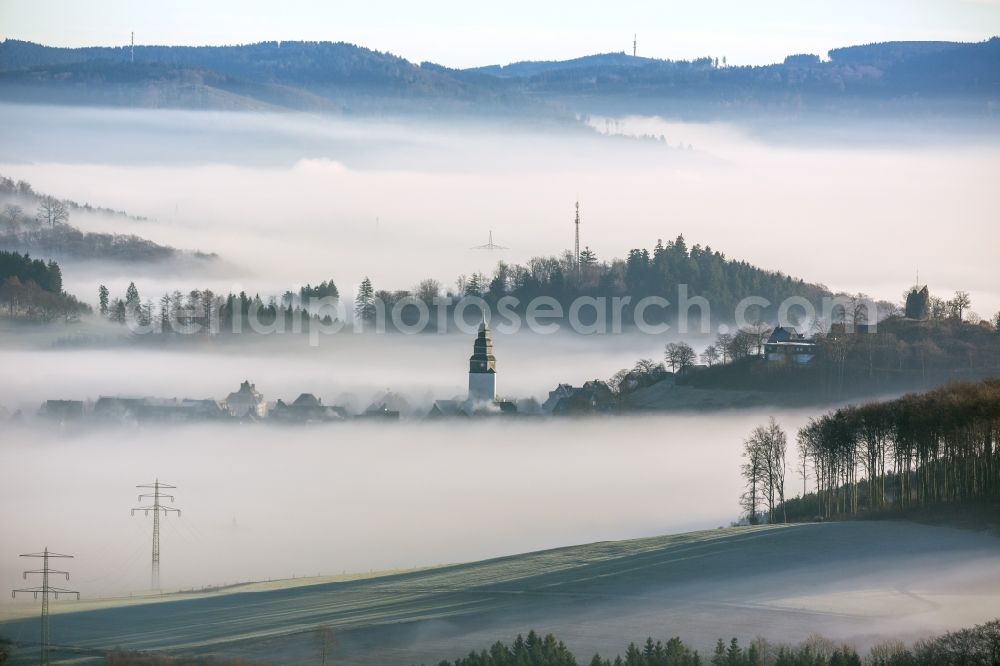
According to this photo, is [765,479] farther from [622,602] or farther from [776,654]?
[776,654]

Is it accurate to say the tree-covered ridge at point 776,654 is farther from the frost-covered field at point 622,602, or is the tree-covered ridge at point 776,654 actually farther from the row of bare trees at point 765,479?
the row of bare trees at point 765,479

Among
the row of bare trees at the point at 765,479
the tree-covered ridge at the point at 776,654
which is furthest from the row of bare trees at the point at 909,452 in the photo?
the tree-covered ridge at the point at 776,654

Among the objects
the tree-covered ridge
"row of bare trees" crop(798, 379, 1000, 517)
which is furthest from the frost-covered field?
"row of bare trees" crop(798, 379, 1000, 517)

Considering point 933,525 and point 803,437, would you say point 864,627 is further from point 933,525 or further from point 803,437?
point 803,437

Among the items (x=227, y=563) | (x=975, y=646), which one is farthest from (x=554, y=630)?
(x=227, y=563)

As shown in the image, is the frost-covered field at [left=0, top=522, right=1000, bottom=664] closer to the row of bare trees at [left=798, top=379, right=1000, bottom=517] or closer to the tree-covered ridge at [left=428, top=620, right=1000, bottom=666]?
the tree-covered ridge at [left=428, top=620, right=1000, bottom=666]

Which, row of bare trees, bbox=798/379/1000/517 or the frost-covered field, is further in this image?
row of bare trees, bbox=798/379/1000/517
